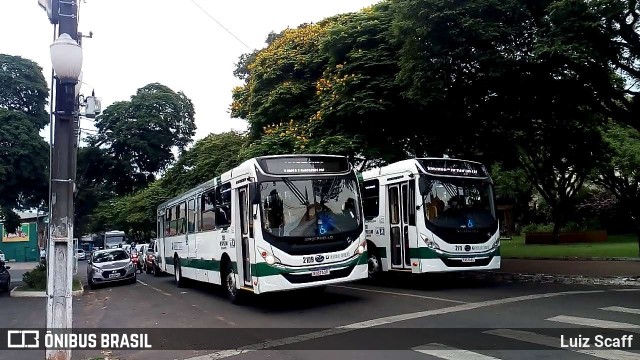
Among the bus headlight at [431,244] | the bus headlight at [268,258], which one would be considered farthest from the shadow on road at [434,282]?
the bus headlight at [268,258]

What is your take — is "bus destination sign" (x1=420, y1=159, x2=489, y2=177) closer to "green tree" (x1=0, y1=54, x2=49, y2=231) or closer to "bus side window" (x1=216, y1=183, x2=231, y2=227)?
Answer: "bus side window" (x1=216, y1=183, x2=231, y2=227)

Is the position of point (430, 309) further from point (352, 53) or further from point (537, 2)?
point (352, 53)

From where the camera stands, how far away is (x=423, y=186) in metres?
13.7

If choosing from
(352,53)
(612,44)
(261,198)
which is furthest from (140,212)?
(612,44)

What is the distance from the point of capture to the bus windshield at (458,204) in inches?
539

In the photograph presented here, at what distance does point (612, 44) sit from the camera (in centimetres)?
1255

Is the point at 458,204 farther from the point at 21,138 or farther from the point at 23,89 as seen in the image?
the point at 23,89

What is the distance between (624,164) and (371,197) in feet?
60.1

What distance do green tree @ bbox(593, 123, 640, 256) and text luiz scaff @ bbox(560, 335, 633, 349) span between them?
19.9 metres

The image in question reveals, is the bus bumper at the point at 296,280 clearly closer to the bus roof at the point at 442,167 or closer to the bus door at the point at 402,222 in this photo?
the bus door at the point at 402,222

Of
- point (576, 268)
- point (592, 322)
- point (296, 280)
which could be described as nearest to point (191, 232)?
point (296, 280)

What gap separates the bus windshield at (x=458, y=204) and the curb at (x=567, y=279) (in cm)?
263

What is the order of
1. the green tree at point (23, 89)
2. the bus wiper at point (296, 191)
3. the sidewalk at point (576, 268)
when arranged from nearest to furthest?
the bus wiper at point (296, 191)
the sidewalk at point (576, 268)
the green tree at point (23, 89)

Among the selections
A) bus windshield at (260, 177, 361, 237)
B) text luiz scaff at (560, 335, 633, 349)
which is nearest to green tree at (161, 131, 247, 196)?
bus windshield at (260, 177, 361, 237)
